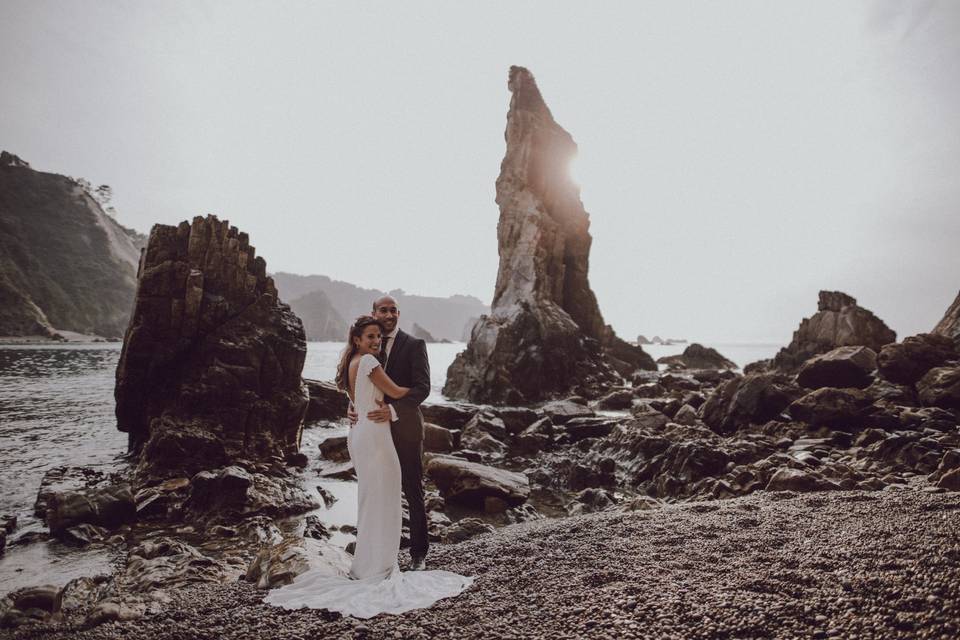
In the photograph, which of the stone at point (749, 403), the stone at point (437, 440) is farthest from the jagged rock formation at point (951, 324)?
the stone at point (437, 440)

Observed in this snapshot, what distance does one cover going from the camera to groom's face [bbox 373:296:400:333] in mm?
6508

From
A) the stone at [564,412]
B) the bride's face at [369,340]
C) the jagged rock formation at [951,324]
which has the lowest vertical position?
the stone at [564,412]

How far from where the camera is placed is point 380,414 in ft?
19.2

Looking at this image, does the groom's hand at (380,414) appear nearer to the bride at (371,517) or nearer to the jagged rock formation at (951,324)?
the bride at (371,517)

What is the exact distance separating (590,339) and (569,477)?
32326 millimetres

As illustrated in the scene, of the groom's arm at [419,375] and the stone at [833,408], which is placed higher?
the groom's arm at [419,375]

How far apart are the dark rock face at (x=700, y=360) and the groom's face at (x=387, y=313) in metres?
63.6

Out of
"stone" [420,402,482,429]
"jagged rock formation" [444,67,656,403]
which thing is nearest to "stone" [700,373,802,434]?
"stone" [420,402,482,429]

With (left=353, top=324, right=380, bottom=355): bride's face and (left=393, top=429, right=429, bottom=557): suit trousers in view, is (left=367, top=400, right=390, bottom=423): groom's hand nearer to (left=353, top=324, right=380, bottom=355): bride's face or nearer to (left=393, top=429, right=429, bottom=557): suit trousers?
(left=393, top=429, right=429, bottom=557): suit trousers

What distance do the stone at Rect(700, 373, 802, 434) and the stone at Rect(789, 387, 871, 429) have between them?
1058 millimetres

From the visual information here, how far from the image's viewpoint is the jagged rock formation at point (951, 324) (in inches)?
800

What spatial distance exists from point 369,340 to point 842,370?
71.8 ft

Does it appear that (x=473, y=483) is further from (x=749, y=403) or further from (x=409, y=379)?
(x=749, y=403)

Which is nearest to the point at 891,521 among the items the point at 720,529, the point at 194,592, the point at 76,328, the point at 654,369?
the point at 720,529
